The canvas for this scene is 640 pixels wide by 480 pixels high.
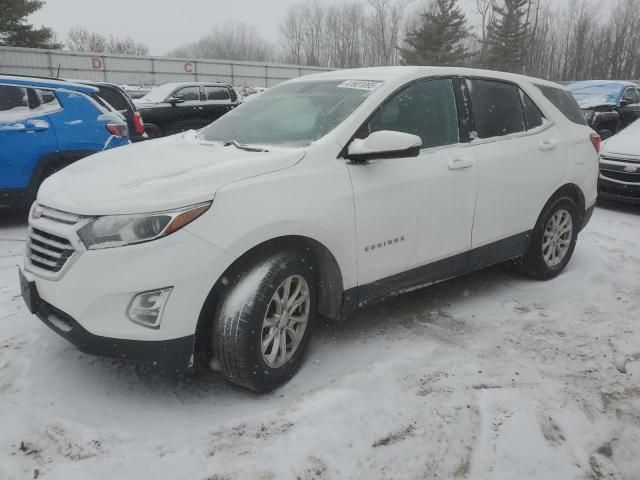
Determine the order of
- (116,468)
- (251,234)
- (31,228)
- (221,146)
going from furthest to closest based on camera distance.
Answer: (221,146) → (31,228) → (251,234) → (116,468)

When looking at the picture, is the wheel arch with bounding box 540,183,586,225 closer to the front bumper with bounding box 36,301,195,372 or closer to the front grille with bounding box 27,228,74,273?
the front bumper with bounding box 36,301,195,372

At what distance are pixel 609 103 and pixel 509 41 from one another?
36.9 metres

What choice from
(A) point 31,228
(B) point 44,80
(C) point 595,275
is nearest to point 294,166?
(A) point 31,228

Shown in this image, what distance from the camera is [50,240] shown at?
8.06ft

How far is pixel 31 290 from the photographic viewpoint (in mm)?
2494

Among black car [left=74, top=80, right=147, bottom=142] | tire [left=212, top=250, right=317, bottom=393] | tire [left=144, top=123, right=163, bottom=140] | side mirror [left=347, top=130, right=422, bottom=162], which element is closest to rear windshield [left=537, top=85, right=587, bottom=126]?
side mirror [left=347, top=130, right=422, bottom=162]

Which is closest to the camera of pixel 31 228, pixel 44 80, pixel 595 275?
Answer: pixel 31 228

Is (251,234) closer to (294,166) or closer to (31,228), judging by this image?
(294,166)

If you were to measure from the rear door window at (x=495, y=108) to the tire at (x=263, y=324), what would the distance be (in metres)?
1.82

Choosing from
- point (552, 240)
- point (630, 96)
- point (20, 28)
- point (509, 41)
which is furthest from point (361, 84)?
point (509, 41)

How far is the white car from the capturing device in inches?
283

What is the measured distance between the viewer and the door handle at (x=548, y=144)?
410 centimetres

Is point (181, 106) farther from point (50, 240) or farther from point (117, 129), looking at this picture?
point (50, 240)

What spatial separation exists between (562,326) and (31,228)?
129 inches
